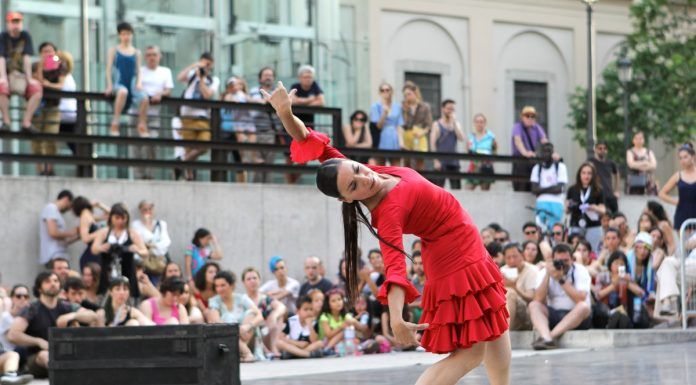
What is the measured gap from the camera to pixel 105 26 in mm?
23609

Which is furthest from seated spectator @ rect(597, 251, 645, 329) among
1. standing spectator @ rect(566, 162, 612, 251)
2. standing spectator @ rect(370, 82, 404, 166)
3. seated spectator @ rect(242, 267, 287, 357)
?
standing spectator @ rect(370, 82, 404, 166)

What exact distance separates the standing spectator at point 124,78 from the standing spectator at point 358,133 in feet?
10.4

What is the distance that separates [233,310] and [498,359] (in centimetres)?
917

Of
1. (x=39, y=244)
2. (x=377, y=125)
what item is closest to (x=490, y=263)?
(x=39, y=244)

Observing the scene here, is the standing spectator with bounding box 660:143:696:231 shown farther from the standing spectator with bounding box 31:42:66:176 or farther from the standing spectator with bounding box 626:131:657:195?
the standing spectator with bounding box 31:42:66:176

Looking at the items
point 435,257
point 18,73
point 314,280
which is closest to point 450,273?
point 435,257

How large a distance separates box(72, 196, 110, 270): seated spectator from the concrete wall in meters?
0.46

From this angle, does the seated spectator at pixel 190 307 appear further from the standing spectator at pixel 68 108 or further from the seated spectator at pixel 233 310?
the standing spectator at pixel 68 108

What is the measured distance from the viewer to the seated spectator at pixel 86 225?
59.3 ft

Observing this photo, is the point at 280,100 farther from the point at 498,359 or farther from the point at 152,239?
the point at 152,239

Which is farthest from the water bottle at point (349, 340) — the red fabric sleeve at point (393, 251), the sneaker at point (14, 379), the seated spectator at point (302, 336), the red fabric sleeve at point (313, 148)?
the red fabric sleeve at point (393, 251)

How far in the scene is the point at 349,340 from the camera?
17875mm

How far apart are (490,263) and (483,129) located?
1626 cm

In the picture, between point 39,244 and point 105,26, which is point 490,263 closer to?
point 39,244
